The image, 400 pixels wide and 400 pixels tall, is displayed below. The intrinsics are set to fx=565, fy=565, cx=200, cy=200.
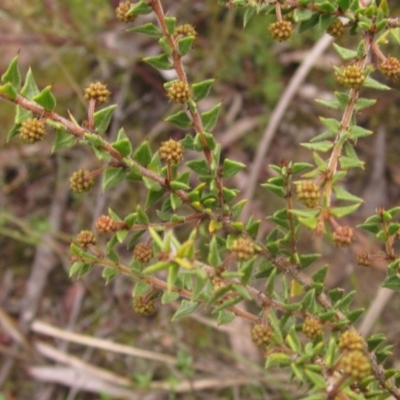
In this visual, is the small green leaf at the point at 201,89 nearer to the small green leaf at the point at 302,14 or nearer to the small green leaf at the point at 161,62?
the small green leaf at the point at 161,62

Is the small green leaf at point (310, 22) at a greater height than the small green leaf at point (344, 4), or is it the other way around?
the small green leaf at point (344, 4)

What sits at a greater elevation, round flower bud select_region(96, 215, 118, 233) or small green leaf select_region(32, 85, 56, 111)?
small green leaf select_region(32, 85, 56, 111)

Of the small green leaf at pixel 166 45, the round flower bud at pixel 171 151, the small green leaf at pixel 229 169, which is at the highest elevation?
the small green leaf at pixel 166 45

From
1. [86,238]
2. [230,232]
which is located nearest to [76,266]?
[86,238]

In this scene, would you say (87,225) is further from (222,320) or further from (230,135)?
(222,320)

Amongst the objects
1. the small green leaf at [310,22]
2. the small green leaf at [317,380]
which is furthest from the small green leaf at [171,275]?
the small green leaf at [310,22]

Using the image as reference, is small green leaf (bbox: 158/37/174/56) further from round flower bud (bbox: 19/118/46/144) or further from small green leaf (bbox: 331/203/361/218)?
small green leaf (bbox: 331/203/361/218)

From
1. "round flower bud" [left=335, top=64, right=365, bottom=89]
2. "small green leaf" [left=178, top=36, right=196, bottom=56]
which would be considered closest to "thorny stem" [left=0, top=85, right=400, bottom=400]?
"small green leaf" [left=178, top=36, right=196, bottom=56]

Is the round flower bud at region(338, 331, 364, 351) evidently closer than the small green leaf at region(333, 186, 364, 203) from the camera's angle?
Yes
